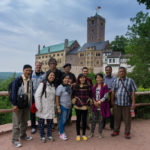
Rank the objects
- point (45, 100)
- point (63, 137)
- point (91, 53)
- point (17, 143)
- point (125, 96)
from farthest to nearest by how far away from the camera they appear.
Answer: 1. point (91, 53)
2. point (125, 96)
3. point (63, 137)
4. point (45, 100)
5. point (17, 143)

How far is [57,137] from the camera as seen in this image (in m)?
3.85

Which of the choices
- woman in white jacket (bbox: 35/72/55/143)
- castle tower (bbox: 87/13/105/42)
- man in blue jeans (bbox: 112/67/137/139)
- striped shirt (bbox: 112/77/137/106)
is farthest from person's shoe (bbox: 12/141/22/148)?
castle tower (bbox: 87/13/105/42)

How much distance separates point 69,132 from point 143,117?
3.34 m

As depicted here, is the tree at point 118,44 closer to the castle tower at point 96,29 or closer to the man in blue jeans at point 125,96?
the castle tower at point 96,29

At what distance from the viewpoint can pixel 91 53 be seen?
52.3 metres

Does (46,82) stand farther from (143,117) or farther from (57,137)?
(143,117)

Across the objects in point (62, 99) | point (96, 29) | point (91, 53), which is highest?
point (96, 29)

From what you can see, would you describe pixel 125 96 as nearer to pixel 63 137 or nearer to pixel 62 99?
pixel 62 99

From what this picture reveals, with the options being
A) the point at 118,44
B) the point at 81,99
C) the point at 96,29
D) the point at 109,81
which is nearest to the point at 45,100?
the point at 81,99

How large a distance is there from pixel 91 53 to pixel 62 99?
49638mm

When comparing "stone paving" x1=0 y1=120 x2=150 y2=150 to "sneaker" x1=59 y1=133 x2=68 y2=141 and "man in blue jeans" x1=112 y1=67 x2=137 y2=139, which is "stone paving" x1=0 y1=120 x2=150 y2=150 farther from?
"man in blue jeans" x1=112 y1=67 x2=137 y2=139

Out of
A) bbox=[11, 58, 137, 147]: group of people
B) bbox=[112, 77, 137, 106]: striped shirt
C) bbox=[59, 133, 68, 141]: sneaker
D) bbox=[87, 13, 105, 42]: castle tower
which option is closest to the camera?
bbox=[11, 58, 137, 147]: group of people

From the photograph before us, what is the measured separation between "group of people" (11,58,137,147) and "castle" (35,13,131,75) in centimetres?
3938

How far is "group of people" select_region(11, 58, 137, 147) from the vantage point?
3.41m
